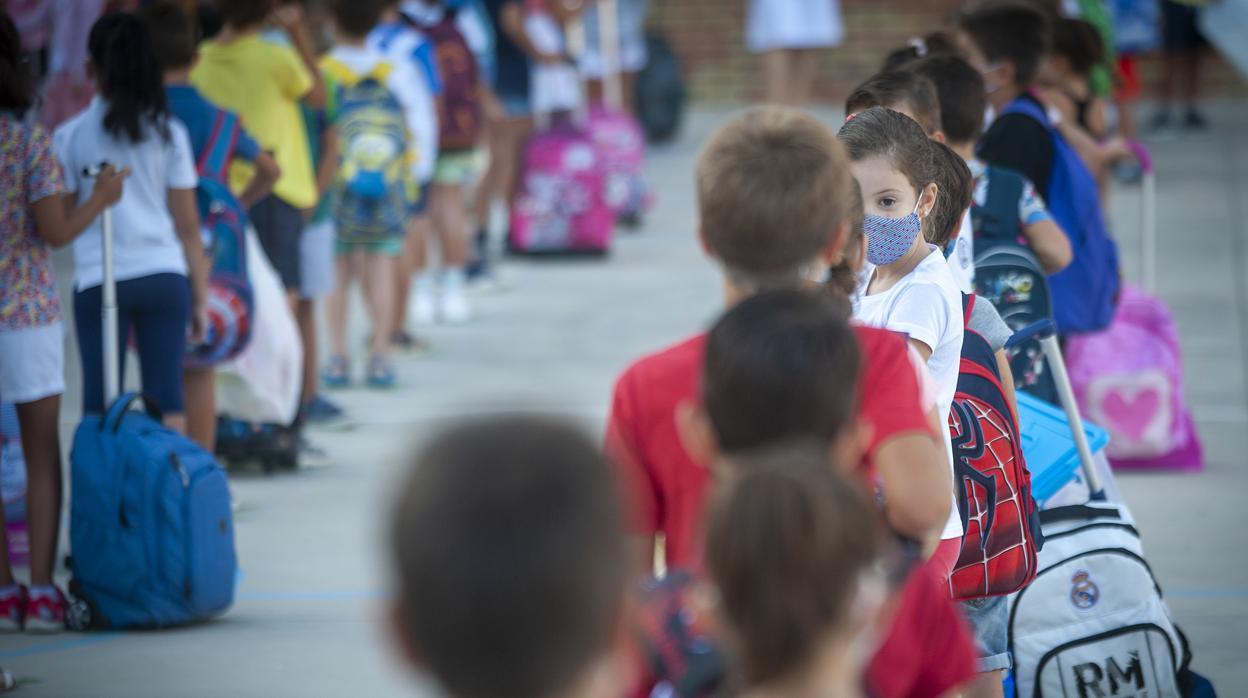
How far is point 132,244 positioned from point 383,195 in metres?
2.36

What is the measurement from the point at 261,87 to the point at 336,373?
1798mm

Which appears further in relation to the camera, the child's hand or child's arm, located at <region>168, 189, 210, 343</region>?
child's arm, located at <region>168, 189, 210, 343</region>

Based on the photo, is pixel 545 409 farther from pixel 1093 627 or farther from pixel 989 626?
pixel 1093 627

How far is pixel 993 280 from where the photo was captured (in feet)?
14.2

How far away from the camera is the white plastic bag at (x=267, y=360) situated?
5605 millimetres

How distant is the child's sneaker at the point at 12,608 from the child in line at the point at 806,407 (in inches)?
119

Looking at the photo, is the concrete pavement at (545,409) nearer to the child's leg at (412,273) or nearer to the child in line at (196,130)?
the child's leg at (412,273)

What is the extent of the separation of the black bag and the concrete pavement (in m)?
1.66

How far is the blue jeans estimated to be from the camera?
4.75m

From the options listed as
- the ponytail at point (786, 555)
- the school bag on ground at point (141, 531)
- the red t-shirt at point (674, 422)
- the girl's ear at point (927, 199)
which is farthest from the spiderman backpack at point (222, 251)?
the ponytail at point (786, 555)

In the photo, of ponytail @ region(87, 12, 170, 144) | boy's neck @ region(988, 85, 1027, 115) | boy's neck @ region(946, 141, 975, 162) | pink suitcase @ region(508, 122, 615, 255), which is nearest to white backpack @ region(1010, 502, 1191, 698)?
boy's neck @ region(946, 141, 975, 162)

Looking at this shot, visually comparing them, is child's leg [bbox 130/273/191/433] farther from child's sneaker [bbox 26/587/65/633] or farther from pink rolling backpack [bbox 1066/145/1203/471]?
pink rolling backpack [bbox 1066/145/1203/471]

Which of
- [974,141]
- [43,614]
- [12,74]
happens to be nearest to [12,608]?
[43,614]

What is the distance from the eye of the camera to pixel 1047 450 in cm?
366
